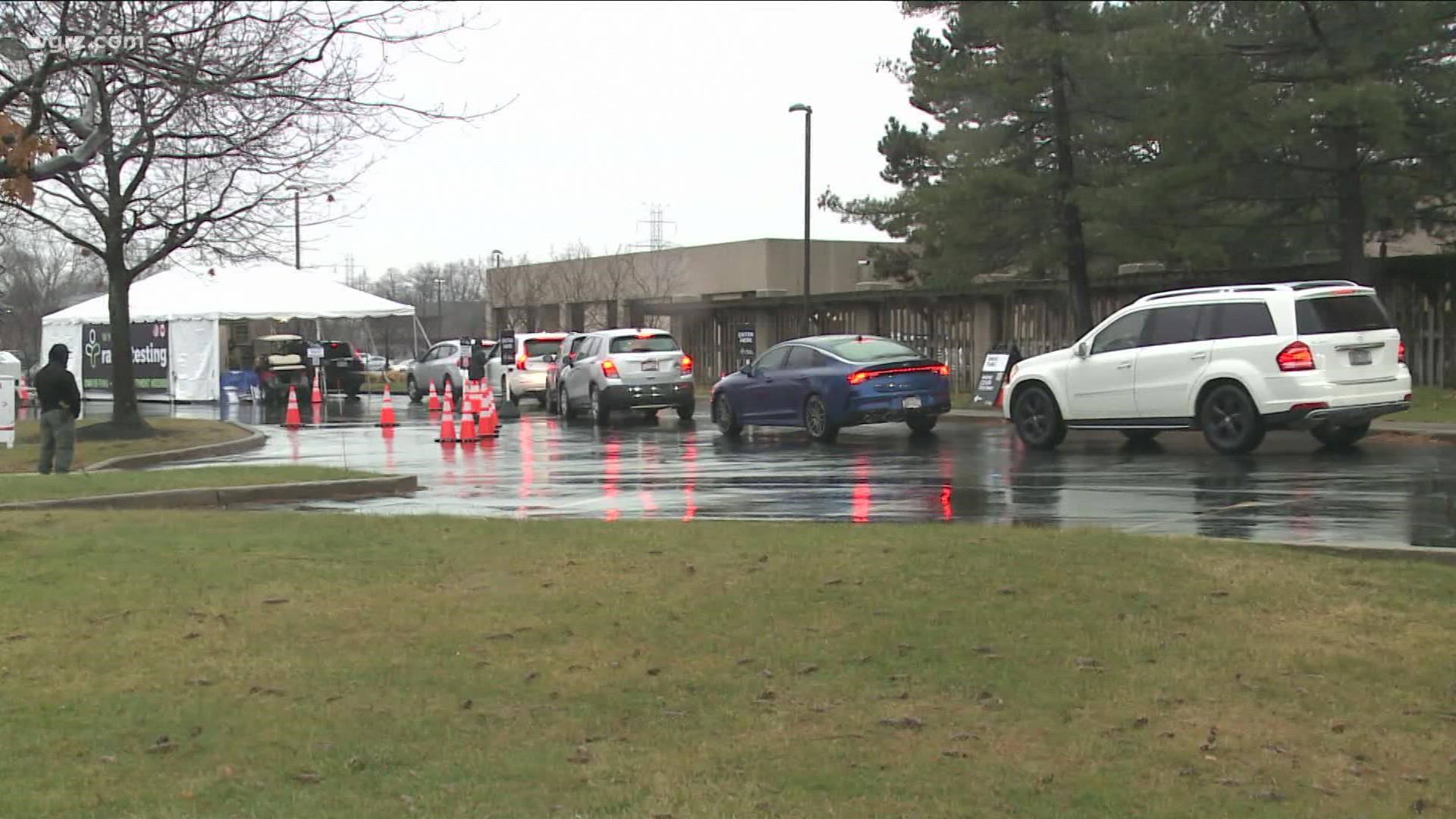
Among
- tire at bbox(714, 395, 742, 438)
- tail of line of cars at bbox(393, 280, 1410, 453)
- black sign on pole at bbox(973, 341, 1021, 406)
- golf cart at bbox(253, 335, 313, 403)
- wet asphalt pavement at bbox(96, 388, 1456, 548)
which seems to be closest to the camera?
wet asphalt pavement at bbox(96, 388, 1456, 548)

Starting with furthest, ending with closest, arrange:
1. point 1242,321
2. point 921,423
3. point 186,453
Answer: point 186,453 < point 921,423 < point 1242,321

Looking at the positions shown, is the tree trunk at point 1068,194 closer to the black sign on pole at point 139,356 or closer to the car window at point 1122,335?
the car window at point 1122,335

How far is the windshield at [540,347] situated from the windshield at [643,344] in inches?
293

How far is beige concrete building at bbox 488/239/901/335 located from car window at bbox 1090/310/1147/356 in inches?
1510

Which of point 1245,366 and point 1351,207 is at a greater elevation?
point 1351,207

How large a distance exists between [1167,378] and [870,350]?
5.10 metres

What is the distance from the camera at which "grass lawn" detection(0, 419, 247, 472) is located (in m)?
20.9

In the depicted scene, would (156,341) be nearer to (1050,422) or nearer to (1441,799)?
(1050,422)

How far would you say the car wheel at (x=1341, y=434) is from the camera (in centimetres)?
1681

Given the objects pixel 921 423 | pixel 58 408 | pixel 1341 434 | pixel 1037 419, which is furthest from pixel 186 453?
pixel 1341 434

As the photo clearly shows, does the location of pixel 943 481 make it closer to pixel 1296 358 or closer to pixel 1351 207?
pixel 1296 358

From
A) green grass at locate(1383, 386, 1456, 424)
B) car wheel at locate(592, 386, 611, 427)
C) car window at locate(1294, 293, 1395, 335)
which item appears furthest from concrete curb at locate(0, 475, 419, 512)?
green grass at locate(1383, 386, 1456, 424)

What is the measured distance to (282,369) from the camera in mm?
39594

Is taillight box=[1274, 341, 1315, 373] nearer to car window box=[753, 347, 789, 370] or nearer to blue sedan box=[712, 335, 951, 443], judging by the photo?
blue sedan box=[712, 335, 951, 443]
